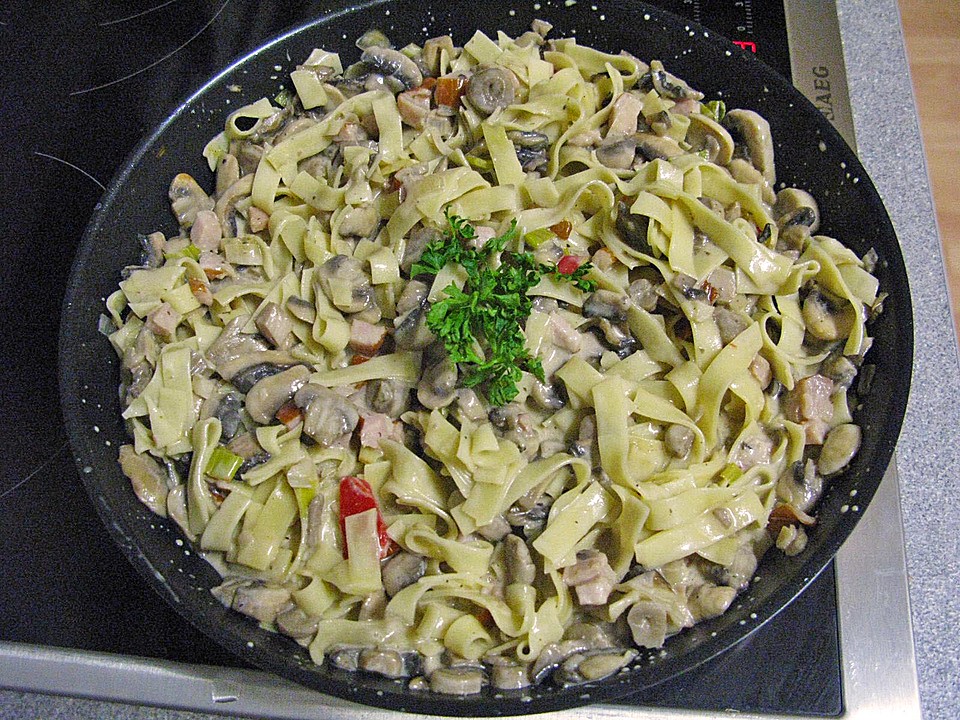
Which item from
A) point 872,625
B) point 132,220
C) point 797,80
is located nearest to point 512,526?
point 872,625

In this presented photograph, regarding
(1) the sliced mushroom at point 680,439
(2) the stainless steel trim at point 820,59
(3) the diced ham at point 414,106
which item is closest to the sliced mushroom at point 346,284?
(3) the diced ham at point 414,106

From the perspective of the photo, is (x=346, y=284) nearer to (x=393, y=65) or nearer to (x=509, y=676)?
(x=393, y=65)

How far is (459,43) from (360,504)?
206 cm

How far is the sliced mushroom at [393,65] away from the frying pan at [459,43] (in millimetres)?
126

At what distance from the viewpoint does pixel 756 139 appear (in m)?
3.19

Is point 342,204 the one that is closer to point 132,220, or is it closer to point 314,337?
point 314,337

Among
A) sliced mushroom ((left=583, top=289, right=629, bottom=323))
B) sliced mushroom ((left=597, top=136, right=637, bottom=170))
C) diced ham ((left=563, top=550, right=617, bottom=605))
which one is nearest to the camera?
diced ham ((left=563, top=550, right=617, bottom=605))

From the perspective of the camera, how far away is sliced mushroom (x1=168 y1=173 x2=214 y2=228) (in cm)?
314

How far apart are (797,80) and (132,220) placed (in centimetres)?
278

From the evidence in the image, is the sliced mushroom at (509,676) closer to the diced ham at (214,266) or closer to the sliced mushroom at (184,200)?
the diced ham at (214,266)

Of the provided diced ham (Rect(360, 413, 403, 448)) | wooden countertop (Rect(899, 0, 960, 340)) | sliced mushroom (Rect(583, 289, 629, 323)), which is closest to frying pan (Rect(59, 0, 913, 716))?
diced ham (Rect(360, 413, 403, 448))

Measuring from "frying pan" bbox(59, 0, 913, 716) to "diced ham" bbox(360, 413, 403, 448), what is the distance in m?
0.65

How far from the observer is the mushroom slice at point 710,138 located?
3176mm

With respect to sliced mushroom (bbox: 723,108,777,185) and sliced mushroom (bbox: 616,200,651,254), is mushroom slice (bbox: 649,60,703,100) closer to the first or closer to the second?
sliced mushroom (bbox: 723,108,777,185)
